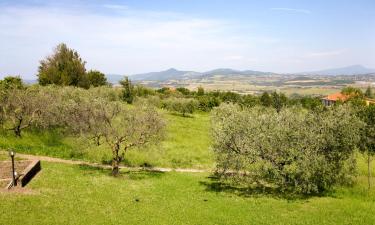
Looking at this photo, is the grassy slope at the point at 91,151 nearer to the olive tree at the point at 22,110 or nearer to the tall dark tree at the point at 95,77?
the olive tree at the point at 22,110

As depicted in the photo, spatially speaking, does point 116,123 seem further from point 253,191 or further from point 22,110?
point 22,110

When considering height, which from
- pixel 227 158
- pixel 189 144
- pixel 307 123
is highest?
pixel 307 123

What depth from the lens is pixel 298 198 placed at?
94.8 feet

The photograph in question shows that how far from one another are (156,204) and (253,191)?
30.1ft

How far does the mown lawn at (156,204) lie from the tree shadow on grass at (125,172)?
0.85m

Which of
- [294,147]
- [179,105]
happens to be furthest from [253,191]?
[179,105]

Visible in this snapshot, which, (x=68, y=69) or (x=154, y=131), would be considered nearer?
(x=154, y=131)

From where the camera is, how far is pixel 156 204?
26.2 meters

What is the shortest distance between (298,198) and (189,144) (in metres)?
32.4

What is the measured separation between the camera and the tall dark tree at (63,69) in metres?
90.5

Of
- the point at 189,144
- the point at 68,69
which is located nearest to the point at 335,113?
the point at 189,144

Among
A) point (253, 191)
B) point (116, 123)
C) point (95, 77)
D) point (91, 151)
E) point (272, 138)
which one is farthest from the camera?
point (95, 77)

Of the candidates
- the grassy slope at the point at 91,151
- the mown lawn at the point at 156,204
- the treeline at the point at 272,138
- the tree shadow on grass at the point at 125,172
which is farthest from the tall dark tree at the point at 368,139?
the tree shadow on grass at the point at 125,172

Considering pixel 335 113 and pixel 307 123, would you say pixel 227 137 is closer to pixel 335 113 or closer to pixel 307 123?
pixel 307 123
